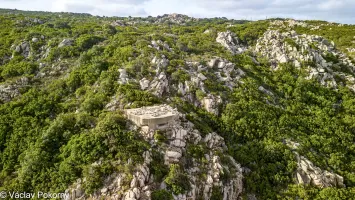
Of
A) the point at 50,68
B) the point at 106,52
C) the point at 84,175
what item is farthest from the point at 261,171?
the point at 50,68

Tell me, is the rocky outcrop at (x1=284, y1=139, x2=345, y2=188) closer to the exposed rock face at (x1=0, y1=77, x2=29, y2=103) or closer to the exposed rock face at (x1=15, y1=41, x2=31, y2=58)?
the exposed rock face at (x1=0, y1=77, x2=29, y2=103)

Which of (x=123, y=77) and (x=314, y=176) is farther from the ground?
(x=123, y=77)

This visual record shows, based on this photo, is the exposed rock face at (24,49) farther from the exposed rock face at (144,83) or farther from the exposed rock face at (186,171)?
the exposed rock face at (186,171)

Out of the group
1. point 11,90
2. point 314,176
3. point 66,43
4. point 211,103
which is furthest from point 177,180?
point 66,43

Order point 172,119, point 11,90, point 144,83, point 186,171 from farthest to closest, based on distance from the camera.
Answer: point 11,90, point 144,83, point 172,119, point 186,171

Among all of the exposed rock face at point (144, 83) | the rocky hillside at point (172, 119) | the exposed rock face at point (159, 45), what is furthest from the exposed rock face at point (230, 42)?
the exposed rock face at point (144, 83)

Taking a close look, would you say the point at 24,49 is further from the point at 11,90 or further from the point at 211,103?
the point at 211,103

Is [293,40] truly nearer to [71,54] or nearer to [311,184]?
[311,184]
